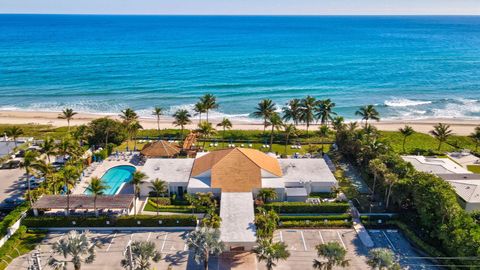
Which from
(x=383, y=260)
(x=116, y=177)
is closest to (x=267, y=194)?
(x=383, y=260)

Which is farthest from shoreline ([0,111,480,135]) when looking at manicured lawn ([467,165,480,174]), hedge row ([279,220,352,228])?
hedge row ([279,220,352,228])

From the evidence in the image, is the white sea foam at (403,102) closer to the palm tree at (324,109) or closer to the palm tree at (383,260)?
the palm tree at (324,109)

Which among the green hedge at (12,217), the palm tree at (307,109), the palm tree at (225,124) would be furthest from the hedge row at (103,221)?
the palm tree at (307,109)

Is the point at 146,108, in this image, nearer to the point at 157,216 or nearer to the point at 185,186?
the point at 185,186

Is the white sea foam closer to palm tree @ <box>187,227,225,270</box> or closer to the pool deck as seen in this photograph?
the pool deck

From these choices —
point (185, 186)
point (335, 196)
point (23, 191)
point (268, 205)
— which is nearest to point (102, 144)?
point (23, 191)

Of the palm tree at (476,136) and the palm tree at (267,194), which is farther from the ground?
the palm tree at (476,136)
